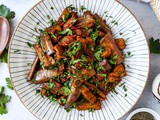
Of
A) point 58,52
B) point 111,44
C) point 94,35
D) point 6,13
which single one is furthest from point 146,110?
point 6,13

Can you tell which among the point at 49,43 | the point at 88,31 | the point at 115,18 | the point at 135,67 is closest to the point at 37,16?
the point at 49,43

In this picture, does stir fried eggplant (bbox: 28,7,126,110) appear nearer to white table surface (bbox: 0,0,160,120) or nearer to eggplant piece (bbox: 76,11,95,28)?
eggplant piece (bbox: 76,11,95,28)

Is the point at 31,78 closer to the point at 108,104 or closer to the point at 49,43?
the point at 49,43

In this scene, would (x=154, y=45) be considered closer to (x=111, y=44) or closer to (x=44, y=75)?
(x=111, y=44)

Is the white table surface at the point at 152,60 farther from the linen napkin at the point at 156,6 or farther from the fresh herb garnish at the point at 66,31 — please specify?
the fresh herb garnish at the point at 66,31

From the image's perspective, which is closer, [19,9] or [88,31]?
[88,31]

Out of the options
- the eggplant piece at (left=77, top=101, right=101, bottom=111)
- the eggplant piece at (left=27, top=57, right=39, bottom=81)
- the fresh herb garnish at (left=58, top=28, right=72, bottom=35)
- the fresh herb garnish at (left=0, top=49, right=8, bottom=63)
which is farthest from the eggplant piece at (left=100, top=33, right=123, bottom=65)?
the fresh herb garnish at (left=0, top=49, right=8, bottom=63)

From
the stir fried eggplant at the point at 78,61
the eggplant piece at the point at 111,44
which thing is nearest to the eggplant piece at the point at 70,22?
the stir fried eggplant at the point at 78,61
